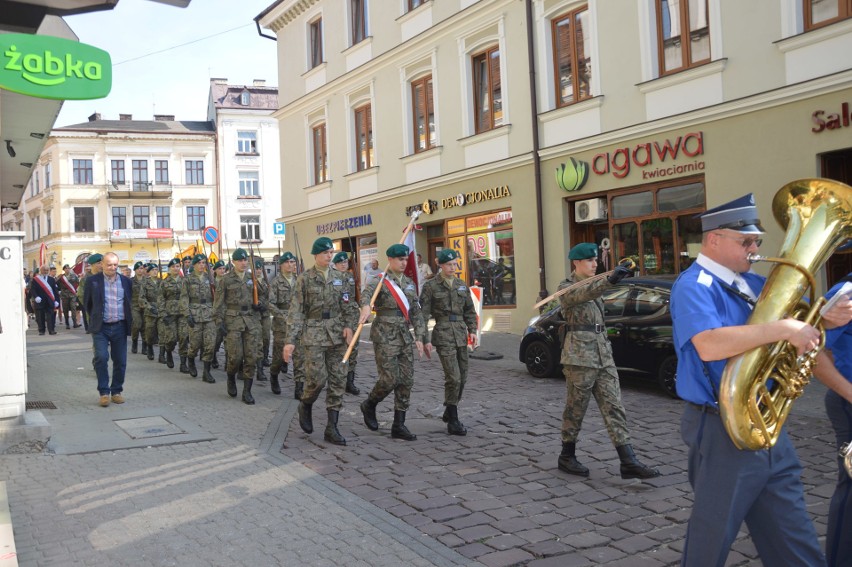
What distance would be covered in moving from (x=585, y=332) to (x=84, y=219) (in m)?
59.7

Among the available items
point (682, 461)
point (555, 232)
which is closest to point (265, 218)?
point (555, 232)

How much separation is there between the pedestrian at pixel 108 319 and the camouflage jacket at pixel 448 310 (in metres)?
4.12

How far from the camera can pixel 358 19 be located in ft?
72.1

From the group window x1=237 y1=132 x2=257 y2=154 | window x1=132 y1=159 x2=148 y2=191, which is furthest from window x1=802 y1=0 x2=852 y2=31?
window x1=132 y1=159 x2=148 y2=191

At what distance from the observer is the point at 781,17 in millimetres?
11602

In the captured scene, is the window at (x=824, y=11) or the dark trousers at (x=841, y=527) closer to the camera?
the dark trousers at (x=841, y=527)

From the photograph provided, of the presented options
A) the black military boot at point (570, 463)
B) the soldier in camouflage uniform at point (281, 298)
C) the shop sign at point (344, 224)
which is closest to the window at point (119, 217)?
the shop sign at point (344, 224)

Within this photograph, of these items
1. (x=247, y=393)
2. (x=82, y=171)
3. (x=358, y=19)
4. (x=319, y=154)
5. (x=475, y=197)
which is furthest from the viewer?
(x=82, y=171)

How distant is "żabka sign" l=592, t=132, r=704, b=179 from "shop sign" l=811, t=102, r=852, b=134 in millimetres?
1965

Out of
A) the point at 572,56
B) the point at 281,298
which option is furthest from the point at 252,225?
the point at 281,298

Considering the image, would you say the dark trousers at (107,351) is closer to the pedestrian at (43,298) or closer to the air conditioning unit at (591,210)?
the air conditioning unit at (591,210)

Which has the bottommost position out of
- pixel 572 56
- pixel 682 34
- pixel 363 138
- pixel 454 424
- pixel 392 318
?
pixel 454 424

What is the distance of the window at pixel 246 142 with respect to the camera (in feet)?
194

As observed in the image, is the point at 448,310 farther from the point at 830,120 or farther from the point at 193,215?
the point at 193,215
